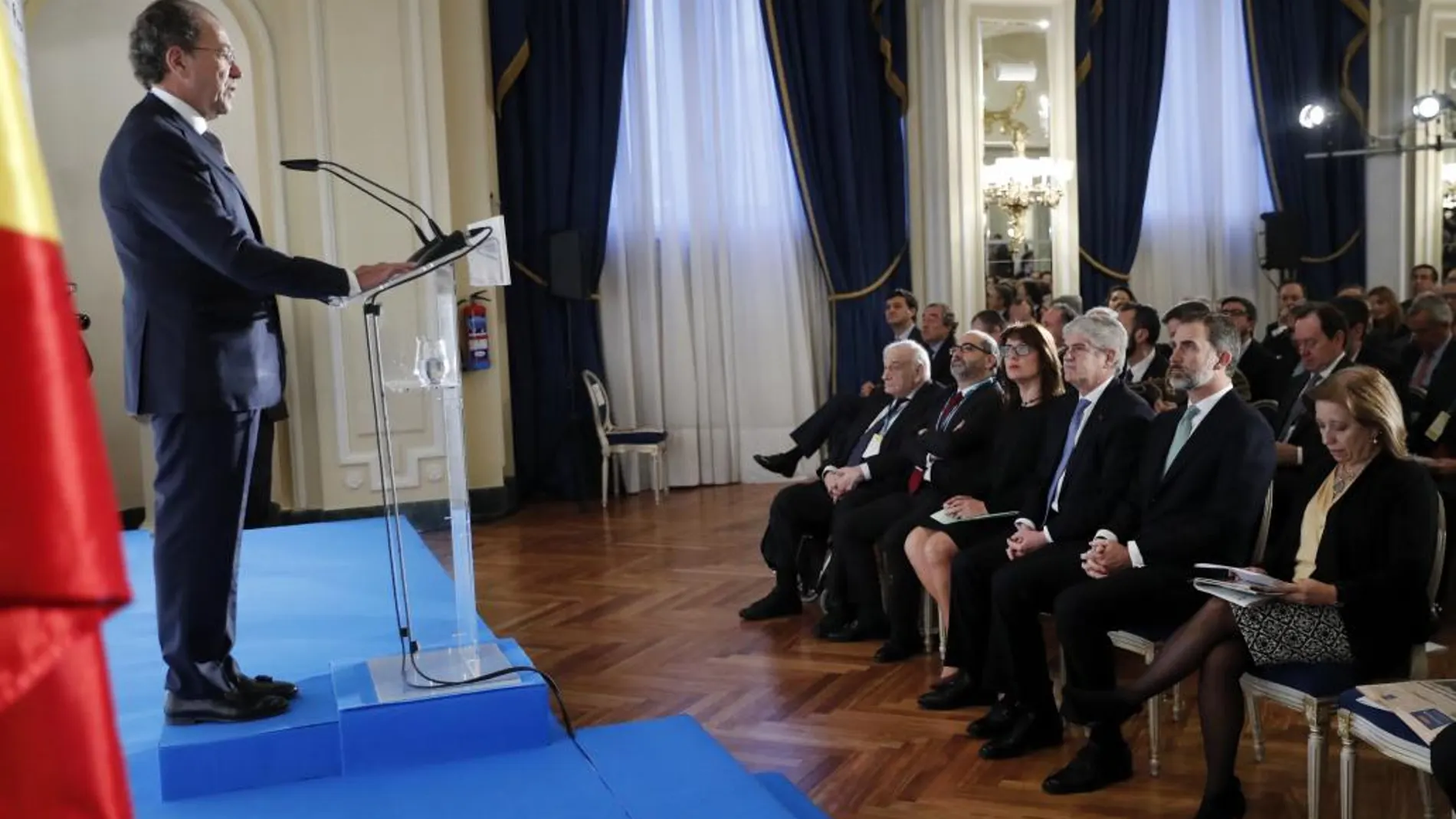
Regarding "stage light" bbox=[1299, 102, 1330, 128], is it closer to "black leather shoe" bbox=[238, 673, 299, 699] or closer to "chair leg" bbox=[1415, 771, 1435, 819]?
"chair leg" bbox=[1415, 771, 1435, 819]

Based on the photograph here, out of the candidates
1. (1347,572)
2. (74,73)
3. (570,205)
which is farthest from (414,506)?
(1347,572)

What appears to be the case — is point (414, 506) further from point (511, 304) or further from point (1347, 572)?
point (1347, 572)

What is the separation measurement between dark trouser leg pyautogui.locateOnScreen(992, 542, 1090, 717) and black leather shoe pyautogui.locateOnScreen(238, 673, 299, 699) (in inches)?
76.4

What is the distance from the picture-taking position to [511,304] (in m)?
8.74

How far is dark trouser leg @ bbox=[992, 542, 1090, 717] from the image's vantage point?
11.8ft

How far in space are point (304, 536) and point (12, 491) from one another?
19.3ft

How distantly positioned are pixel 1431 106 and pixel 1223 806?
28.3 feet

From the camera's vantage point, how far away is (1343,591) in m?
2.85

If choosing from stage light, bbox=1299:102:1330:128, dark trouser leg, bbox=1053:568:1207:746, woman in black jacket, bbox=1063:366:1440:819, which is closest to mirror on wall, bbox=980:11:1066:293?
stage light, bbox=1299:102:1330:128

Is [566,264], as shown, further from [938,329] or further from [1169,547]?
[1169,547]

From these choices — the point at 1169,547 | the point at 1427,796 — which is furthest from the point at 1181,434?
the point at 1427,796

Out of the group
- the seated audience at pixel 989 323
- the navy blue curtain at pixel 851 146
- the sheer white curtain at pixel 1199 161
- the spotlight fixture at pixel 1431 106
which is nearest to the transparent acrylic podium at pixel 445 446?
the seated audience at pixel 989 323

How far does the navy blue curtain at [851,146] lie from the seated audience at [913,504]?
4455 millimetres

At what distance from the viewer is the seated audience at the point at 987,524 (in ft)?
13.0
